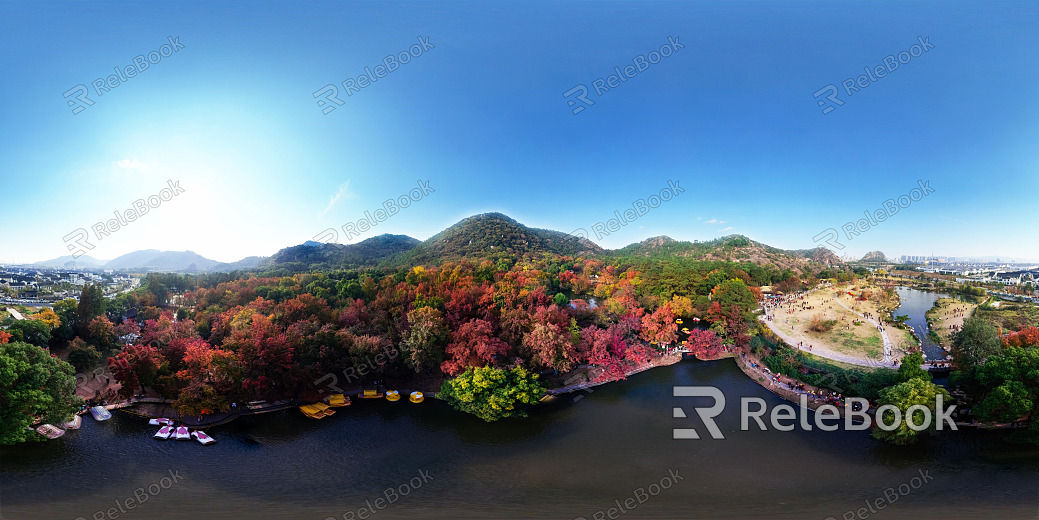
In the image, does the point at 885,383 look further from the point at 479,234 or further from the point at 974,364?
the point at 479,234

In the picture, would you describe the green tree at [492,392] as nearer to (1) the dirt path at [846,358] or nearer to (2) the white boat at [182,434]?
(2) the white boat at [182,434]

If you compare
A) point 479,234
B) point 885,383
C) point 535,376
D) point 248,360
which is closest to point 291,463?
point 248,360

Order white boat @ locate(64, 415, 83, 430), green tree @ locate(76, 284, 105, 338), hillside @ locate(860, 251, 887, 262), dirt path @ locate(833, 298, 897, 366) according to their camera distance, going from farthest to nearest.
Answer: hillside @ locate(860, 251, 887, 262), dirt path @ locate(833, 298, 897, 366), green tree @ locate(76, 284, 105, 338), white boat @ locate(64, 415, 83, 430)

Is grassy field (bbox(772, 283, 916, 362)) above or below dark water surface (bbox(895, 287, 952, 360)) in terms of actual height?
above

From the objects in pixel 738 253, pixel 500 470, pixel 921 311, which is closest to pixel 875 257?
pixel 738 253

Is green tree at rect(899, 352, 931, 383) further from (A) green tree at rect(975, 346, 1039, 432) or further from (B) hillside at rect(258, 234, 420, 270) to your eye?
(B) hillside at rect(258, 234, 420, 270)

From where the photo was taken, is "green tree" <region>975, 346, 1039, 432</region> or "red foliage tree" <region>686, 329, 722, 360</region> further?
"red foliage tree" <region>686, 329, 722, 360</region>

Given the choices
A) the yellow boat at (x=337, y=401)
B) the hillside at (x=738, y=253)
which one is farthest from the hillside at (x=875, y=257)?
the yellow boat at (x=337, y=401)

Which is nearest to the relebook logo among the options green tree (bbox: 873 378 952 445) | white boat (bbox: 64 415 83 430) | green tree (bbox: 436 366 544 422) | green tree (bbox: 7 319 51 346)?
green tree (bbox: 873 378 952 445)
